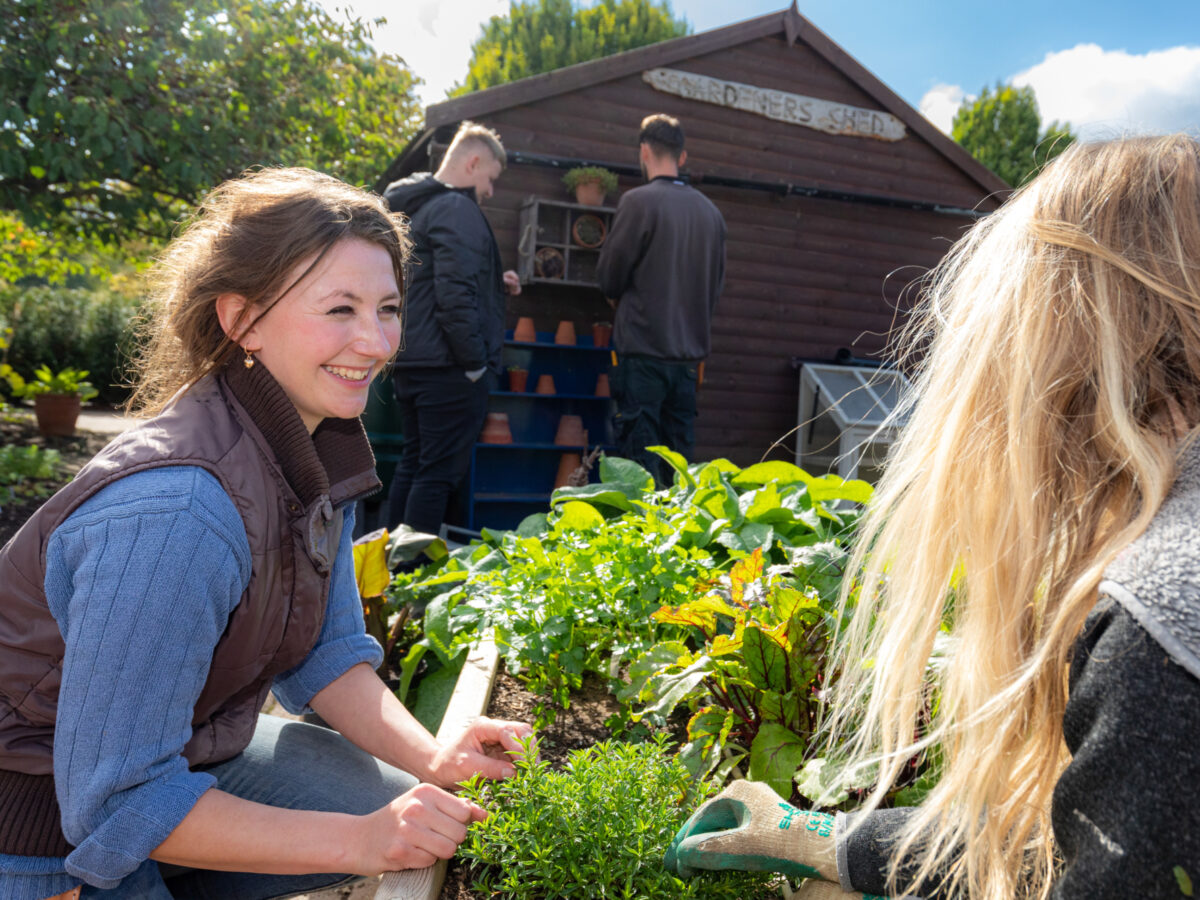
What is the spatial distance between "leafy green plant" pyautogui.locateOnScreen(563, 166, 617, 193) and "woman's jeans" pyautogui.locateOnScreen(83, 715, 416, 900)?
5.49 meters

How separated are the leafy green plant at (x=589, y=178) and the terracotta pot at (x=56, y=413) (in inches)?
271

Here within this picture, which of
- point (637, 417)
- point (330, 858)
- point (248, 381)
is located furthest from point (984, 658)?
point (637, 417)

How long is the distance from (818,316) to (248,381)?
289 inches

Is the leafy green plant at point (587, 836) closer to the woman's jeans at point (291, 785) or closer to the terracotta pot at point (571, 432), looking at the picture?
the woman's jeans at point (291, 785)

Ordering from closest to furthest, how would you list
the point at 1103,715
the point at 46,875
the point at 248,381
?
the point at 1103,715, the point at 46,875, the point at 248,381

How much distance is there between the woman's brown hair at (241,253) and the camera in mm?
1409

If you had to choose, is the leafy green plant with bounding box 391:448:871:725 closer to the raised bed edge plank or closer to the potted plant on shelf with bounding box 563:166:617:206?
the raised bed edge plank

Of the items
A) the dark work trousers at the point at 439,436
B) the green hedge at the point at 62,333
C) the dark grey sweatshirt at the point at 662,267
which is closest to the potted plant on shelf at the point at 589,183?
the dark grey sweatshirt at the point at 662,267

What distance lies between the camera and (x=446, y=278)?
164 inches

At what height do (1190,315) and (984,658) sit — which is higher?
(1190,315)

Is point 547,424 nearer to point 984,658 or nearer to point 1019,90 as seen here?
point 984,658

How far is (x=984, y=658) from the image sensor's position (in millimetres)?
937

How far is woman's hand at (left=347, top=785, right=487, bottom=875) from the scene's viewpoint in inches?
45.4

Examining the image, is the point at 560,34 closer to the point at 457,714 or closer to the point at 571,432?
the point at 571,432
